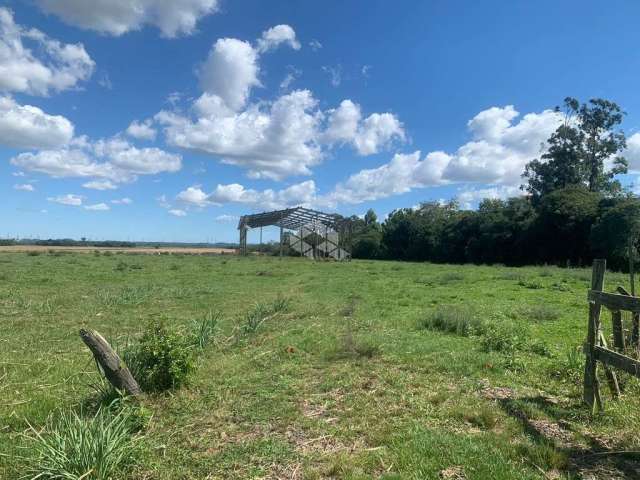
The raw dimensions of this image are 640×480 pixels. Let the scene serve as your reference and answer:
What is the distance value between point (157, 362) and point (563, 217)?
37.0 m

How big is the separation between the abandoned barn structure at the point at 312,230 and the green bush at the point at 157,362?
111 ft

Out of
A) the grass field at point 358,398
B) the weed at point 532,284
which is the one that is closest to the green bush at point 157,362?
the grass field at point 358,398

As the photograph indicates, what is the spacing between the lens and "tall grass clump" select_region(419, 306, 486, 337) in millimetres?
8531

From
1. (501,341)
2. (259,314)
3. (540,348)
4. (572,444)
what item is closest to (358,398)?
(572,444)

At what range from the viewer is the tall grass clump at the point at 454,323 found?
28.0ft

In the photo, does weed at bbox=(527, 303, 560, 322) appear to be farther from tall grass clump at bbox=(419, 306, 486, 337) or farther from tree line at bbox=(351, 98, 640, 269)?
tree line at bbox=(351, 98, 640, 269)

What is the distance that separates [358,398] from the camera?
5.12 metres

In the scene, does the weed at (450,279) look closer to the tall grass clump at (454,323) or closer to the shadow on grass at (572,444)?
the tall grass clump at (454,323)

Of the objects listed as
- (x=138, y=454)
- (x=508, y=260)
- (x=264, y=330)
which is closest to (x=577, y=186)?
(x=508, y=260)

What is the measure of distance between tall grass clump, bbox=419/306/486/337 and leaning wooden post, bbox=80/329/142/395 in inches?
238

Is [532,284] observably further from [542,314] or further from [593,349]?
[593,349]

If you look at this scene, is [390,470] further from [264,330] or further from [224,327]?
[224,327]

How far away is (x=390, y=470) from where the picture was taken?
351 centimetres

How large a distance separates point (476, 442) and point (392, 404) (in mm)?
1186
